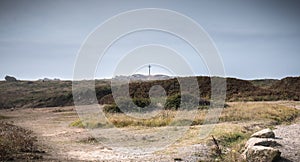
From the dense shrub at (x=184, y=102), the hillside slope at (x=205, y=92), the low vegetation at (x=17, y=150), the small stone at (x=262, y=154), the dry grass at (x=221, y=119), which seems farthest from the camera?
the hillside slope at (x=205, y=92)

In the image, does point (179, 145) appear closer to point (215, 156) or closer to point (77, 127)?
point (215, 156)

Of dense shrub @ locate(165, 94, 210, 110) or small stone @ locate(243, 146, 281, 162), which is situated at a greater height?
dense shrub @ locate(165, 94, 210, 110)

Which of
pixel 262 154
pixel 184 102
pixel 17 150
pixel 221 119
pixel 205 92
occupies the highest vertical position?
pixel 205 92

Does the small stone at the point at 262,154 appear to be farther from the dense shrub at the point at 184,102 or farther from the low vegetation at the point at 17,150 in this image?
the dense shrub at the point at 184,102

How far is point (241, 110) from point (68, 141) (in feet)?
49.0

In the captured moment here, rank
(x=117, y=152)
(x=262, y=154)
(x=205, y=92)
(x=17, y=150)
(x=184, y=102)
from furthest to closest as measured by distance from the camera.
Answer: (x=205, y=92)
(x=184, y=102)
(x=117, y=152)
(x=17, y=150)
(x=262, y=154)

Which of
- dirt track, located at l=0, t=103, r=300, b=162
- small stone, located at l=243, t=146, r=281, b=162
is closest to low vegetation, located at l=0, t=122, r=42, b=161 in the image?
dirt track, located at l=0, t=103, r=300, b=162

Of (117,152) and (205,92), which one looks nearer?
(117,152)

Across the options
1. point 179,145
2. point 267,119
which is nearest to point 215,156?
point 179,145

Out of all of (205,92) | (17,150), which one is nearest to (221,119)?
(17,150)

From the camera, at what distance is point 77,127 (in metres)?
23.5

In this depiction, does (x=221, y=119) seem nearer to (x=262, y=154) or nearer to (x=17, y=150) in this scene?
(x=262, y=154)

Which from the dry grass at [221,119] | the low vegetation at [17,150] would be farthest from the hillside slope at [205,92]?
the low vegetation at [17,150]

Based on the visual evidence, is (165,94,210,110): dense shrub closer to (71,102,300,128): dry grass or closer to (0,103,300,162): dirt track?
(71,102,300,128): dry grass
